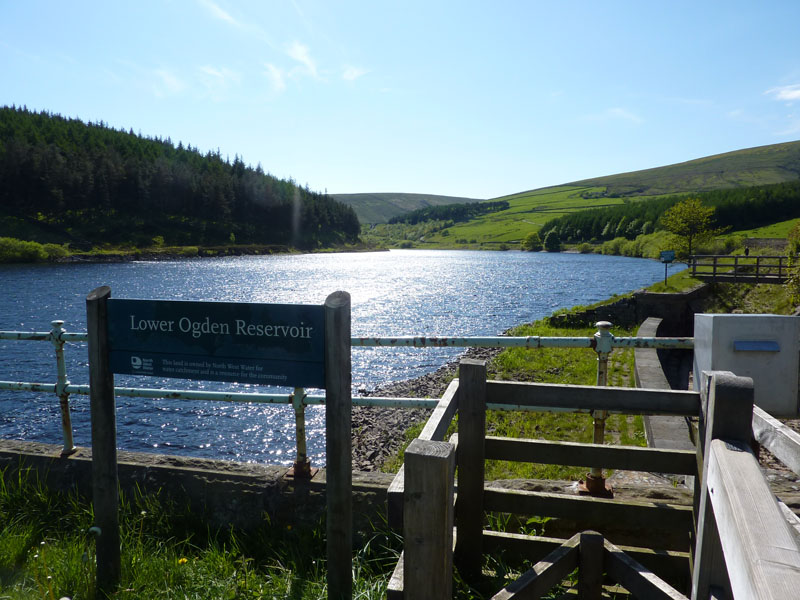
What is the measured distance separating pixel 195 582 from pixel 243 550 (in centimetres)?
55

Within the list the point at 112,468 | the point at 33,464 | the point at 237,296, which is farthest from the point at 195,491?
the point at 237,296

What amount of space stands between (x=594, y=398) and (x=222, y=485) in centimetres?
299

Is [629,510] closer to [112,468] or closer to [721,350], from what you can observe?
[721,350]

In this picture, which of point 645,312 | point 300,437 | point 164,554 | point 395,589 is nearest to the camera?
point 395,589

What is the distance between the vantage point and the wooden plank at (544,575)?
8.34ft

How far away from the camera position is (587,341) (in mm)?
4199

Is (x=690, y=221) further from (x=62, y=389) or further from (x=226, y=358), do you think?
(x=226, y=358)

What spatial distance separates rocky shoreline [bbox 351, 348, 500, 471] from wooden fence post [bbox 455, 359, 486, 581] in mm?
5965

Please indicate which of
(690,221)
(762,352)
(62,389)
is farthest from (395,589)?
(690,221)

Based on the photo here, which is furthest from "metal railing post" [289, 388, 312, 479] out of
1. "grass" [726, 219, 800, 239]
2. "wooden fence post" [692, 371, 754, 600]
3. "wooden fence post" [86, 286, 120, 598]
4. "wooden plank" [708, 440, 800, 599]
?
"grass" [726, 219, 800, 239]

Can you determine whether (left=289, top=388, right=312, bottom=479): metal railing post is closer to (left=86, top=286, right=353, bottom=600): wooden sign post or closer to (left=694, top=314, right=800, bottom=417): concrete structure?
(left=86, top=286, right=353, bottom=600): wooden sign post

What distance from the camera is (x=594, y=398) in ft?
10.5

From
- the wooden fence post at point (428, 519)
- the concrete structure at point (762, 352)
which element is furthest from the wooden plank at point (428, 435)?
the concrete structure at point (762, 352)

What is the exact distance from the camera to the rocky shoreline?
396 inches
